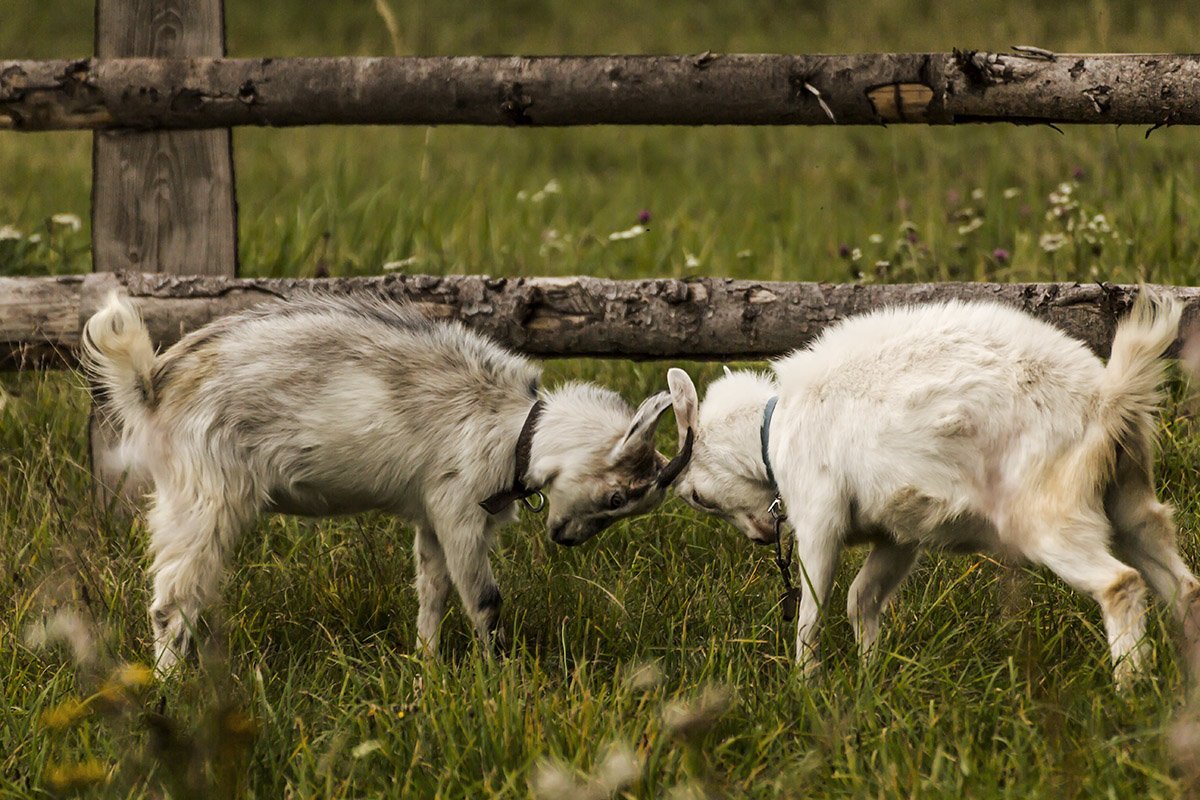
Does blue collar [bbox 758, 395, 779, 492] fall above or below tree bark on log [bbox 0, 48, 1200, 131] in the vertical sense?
below

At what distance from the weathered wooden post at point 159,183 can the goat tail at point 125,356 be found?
2.72ft

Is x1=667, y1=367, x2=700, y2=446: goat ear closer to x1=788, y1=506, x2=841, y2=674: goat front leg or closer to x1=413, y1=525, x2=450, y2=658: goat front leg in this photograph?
x1=788, y1=506, x2=841, y2=674: goat front leg

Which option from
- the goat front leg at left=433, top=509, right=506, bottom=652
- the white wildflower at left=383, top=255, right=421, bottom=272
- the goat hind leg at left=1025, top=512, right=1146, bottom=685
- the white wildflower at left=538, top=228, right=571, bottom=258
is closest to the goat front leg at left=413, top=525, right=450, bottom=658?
the goat front leg at left=433, top=509, right=506, bottom=652

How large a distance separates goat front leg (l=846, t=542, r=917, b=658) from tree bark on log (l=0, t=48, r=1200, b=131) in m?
1.45

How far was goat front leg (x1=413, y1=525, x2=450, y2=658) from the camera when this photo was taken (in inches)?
156

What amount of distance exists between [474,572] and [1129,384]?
194cm

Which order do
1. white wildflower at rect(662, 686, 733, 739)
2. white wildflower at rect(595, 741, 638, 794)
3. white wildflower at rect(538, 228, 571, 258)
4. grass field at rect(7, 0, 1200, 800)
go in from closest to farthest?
white wildflower at rect(662, 686, 733, 739), white wildflower at rect(595, 741, 638, 794), grass field at rect(7, 0, 1200, 800), white wildflower at rect(538, 228, 571, 258)

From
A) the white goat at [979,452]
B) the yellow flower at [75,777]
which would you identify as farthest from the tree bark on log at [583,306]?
the yellow flower at [75,777]

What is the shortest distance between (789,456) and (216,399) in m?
1.72

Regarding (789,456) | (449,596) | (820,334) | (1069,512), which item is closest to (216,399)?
(449,596)

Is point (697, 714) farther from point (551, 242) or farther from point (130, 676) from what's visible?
point (551, 242)

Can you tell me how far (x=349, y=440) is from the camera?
12.3 ft

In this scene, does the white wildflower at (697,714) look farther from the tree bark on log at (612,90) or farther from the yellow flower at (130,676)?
the tree bark on log at (612,90)

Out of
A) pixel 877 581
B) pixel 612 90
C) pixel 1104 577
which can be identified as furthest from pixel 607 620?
pixel 612 90
